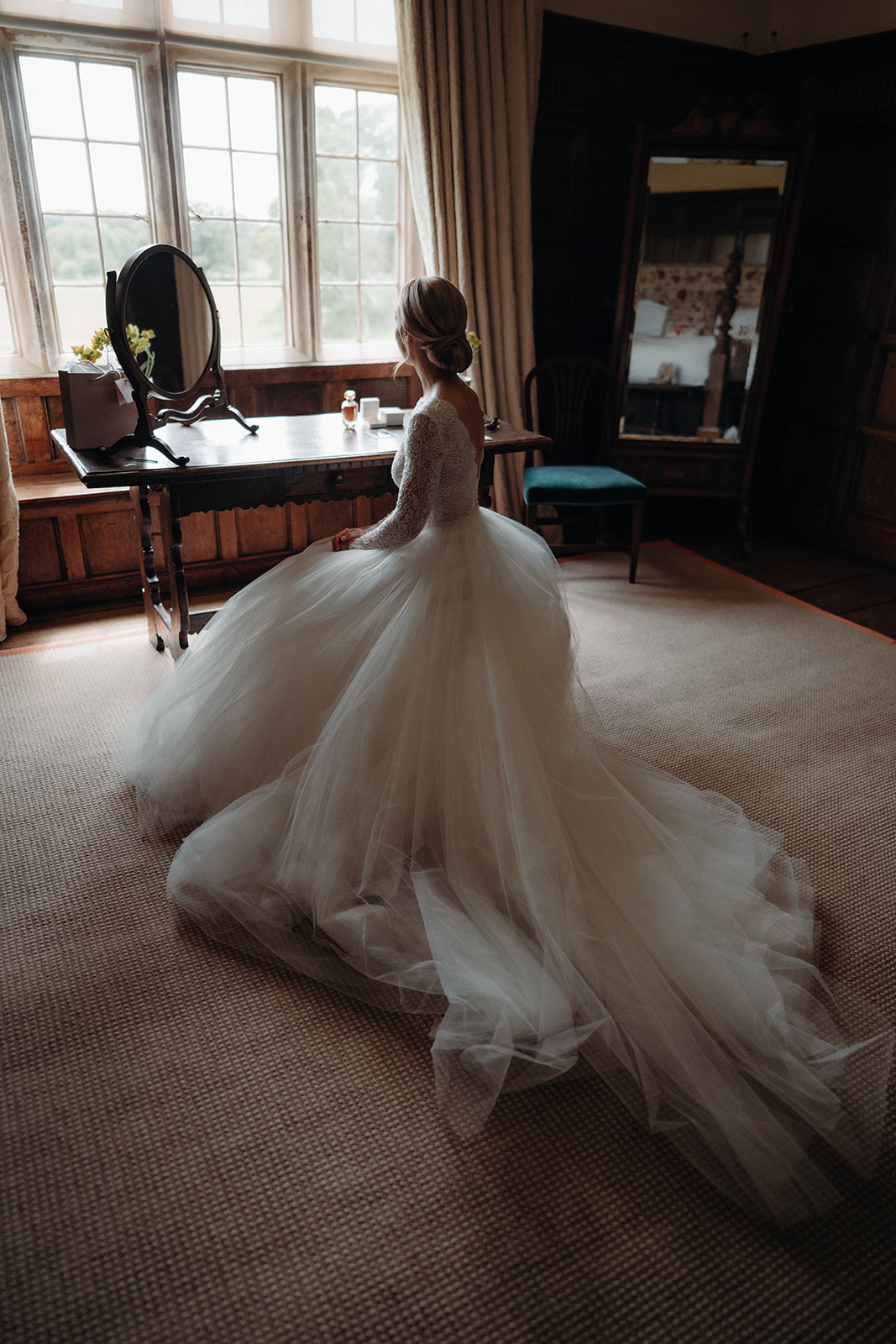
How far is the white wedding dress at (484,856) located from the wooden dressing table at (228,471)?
1.35 feet

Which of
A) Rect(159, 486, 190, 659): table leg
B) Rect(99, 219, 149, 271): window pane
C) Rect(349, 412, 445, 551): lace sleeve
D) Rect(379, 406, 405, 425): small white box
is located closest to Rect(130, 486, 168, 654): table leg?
Rect(159, 486, 190, 659): table leg

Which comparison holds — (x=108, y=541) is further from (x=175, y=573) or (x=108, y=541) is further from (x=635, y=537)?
(x=635, y=537)

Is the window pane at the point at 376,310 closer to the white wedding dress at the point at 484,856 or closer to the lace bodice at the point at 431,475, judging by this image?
the white wedding dress at the point at 484,856

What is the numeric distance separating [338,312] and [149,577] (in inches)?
64.5

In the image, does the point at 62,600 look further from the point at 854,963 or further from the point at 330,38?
the point at 854,963

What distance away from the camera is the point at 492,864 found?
1756 millimetres

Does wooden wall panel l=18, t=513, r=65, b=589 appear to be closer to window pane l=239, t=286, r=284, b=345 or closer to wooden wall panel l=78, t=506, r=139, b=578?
wooden wall panel l=78, t=506, r=139, b=578

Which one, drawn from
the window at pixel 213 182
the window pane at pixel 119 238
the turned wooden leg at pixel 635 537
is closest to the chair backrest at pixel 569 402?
the turned wooden leg at pixel 635 537

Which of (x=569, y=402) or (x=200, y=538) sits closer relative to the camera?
(x=200, y=538)

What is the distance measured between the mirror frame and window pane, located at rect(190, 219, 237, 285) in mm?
1717

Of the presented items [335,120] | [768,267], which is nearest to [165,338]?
[335,120]

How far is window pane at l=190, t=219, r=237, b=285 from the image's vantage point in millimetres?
3551

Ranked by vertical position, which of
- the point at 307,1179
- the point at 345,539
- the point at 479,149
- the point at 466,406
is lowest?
the point at 307,1179

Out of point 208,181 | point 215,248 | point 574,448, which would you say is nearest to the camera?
point 208,181
